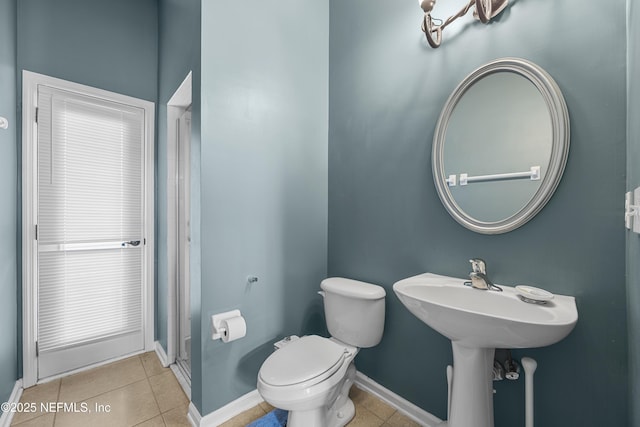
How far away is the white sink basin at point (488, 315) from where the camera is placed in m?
0.78

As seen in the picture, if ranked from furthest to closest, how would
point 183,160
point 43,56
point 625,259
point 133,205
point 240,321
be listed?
point 133,205
point 183,160
point 43,56
point 240,321
point 625,259

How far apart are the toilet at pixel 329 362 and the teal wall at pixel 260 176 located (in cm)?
31

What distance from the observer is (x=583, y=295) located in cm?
94

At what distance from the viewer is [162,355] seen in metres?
2.05

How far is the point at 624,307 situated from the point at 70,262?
3042 millimetres

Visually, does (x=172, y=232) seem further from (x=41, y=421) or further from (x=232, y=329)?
(x=41, y=421)

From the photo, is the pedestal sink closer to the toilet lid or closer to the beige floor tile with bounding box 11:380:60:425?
the toilet lid

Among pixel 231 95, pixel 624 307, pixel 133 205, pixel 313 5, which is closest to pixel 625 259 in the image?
pixel 624 307

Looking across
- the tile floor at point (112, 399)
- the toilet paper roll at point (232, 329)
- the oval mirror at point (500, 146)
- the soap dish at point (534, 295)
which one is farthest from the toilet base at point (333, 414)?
the oval mirror at point (500, 146)

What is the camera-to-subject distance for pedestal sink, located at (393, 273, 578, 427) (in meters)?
0.79

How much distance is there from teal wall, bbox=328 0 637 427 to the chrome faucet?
9 centimetres

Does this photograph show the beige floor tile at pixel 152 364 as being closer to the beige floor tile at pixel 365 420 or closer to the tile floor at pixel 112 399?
the tile floor at pixel 112 399

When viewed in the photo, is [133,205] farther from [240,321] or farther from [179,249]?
[240,321]

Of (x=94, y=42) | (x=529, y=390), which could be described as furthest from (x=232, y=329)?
(x=94, y=42)
